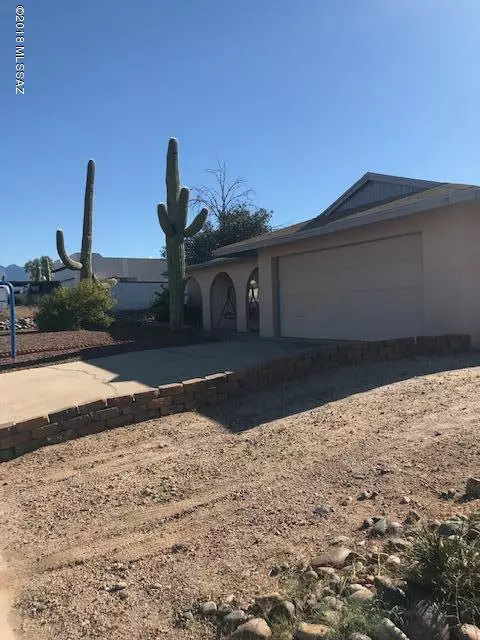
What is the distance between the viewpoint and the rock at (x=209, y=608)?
2.81 m

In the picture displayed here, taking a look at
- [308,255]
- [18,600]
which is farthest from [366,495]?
[308,255]

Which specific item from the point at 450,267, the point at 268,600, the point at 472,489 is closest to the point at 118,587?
the point at 268,600

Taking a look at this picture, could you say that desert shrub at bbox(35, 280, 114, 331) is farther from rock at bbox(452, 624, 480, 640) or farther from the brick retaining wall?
rock at bbox(452, 624, 480, 640)

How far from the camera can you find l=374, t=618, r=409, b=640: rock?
2336 millimetres

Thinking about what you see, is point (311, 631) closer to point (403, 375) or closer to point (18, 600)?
point (18, 600)

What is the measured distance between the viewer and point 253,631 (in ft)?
8.40

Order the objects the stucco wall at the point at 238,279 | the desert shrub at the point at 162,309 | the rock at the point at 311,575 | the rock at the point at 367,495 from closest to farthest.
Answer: the rock at the point at 311,575 → the rock at the point at 367,495 → the stucco wall at the point at 238,279 → the desert shrub at the point at 162,309

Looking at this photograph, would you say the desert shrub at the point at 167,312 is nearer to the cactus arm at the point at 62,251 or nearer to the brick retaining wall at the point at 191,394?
the cactus arm at the point at 62,251

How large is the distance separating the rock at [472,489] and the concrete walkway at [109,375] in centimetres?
429

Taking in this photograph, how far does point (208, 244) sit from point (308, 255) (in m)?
17.1

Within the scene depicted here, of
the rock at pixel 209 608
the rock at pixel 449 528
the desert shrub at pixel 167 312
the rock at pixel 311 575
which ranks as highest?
the desert shrub at pixel 167 312

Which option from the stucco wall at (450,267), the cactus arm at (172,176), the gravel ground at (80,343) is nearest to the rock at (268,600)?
the stucco wall at (450,267)

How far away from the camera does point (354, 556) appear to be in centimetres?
311

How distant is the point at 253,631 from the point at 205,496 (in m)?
1.84
